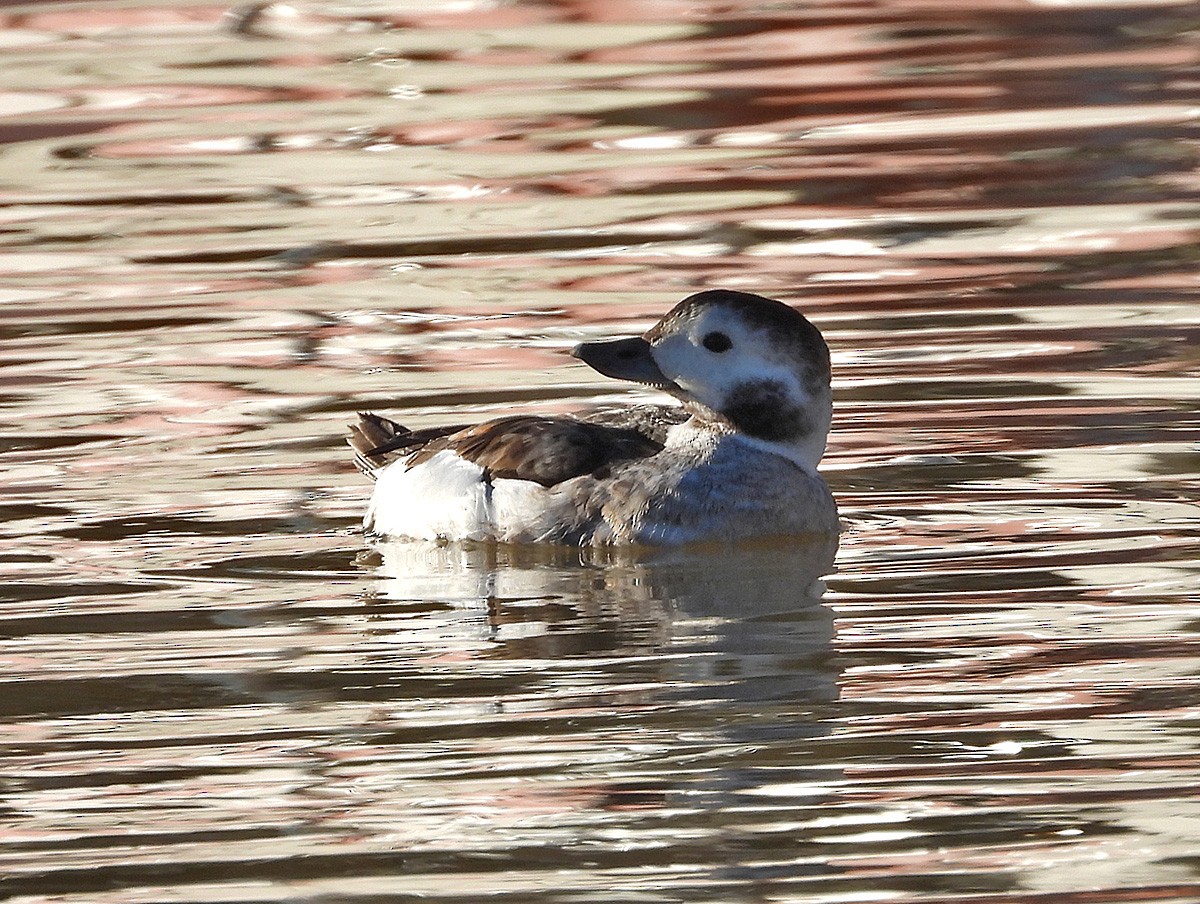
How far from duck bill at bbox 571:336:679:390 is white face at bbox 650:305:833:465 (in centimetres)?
3

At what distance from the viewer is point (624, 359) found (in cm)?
758

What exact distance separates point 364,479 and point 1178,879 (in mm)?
4653

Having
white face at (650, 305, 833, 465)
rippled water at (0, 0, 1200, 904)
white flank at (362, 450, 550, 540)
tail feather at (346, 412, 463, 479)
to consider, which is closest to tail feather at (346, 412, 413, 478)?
tail feather at (346, 412, 463, 479)

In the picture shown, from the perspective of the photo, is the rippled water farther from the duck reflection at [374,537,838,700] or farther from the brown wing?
the brown wing

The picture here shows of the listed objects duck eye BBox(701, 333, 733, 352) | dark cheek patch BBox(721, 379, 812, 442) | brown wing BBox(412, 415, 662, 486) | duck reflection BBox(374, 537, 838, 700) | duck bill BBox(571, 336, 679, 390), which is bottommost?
duck reflection BBox(374, 537, 838, 700)

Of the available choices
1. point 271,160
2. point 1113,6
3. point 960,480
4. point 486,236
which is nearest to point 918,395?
point 960,480

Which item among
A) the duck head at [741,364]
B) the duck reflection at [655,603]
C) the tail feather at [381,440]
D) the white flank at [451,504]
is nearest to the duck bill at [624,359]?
the duck head at [741,364]

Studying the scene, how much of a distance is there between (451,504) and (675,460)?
0.70 meters

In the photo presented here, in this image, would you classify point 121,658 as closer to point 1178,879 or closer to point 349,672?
point 349,672

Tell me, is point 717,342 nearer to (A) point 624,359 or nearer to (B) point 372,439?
(A) point 624,359

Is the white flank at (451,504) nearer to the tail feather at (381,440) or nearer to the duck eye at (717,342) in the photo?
the tail feather at (381,440)

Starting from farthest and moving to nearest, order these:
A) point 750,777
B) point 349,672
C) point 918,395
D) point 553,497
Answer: point 918,395 < point 553,497 < point 349,672 < point 750,777

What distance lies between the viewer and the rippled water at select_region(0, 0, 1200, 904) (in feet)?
15.9

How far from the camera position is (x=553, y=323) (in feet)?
34.5
